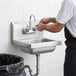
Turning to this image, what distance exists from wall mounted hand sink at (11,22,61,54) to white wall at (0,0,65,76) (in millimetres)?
83

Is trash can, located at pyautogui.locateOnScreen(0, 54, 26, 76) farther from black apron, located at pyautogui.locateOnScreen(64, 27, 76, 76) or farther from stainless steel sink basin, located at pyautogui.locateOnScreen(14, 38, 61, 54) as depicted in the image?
black apron, located at pyautogui.locateOnScreen(64, 27, 76, 76)

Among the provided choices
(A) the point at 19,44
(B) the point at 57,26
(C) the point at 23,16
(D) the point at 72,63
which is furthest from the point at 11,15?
(D) the point at 72,63

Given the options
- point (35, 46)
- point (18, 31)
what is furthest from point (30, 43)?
point (18, 31)

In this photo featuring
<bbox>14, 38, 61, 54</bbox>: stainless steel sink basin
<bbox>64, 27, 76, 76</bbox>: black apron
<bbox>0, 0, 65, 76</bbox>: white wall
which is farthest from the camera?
<bbox>0, 0, 65, 76</bbox>: white wall

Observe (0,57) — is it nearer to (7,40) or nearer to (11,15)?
(7,40)

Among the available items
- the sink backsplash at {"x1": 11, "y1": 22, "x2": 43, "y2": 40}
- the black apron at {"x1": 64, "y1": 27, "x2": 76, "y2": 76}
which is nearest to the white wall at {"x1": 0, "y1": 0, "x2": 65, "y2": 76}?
the sink backsplash at {"x1": 11, "y1": 22, "x2": 43, "y2": 40}

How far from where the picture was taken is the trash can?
212 cm

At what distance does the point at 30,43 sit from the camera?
8.08 ft

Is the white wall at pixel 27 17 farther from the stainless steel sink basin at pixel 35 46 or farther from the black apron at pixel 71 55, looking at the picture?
the black apron at pixel 71 55

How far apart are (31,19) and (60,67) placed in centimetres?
81

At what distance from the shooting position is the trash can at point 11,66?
6.95 feet

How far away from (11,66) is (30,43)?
40 centimetres

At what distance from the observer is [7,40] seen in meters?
2.64

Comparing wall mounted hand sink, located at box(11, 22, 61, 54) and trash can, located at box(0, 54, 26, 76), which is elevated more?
wall mounted hand sink, located at box(11, 22, 61, 54)
